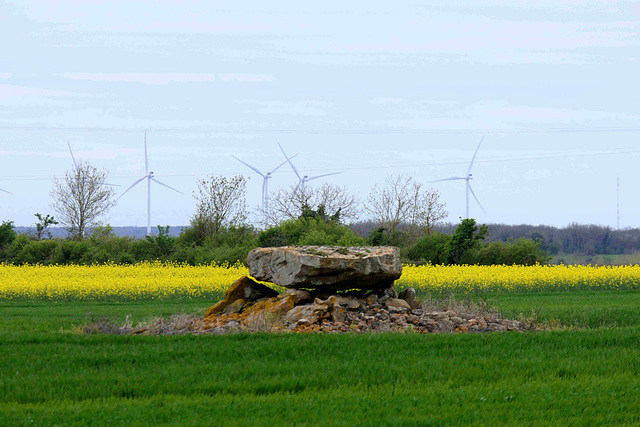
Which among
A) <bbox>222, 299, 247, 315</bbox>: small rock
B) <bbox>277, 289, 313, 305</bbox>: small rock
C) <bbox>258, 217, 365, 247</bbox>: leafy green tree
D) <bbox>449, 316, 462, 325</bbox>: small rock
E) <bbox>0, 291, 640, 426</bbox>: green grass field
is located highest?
<bbox>258, 217, 365, 247</bbox>: leafy green tree

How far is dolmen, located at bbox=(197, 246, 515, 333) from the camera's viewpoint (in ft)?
43.5

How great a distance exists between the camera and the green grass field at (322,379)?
23.7ft

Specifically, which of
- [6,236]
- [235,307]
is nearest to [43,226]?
[6,236]

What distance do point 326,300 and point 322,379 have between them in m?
5.63

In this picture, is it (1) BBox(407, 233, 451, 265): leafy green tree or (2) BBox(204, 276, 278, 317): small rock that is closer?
(2) BBox(204, 276, 278, 317): small rock

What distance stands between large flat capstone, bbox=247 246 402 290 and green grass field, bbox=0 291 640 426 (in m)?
2.79

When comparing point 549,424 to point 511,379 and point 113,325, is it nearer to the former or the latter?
point 511,379

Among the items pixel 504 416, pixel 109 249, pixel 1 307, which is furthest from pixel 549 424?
pixel 109 249

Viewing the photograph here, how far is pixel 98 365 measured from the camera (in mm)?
9695

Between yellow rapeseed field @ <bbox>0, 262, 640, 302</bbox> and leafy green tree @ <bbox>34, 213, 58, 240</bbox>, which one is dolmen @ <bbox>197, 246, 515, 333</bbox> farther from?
leafy green tree @ <bbox>34, 213, 58, 240</bbox>

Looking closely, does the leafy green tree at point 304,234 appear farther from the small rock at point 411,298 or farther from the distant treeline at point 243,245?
the small rock at point 411,298

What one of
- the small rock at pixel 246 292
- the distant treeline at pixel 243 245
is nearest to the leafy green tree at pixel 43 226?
the distant treeline at pixel 243 245

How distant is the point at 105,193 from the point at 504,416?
5451cm

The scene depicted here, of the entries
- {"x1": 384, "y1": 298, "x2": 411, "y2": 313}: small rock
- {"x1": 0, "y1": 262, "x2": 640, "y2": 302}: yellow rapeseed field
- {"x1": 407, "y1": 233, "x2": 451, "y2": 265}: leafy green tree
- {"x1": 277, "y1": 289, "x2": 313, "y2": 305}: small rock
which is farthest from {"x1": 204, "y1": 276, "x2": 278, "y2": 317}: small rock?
{"x1": 407, "y1": 233, "x2": 451, "y2": 265}: leafy green tree
